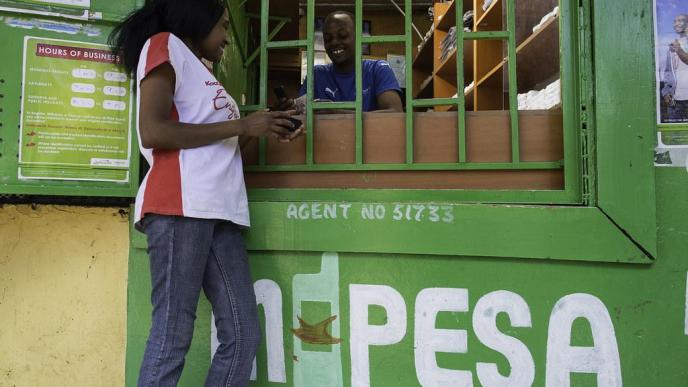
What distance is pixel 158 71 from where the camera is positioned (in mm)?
1458

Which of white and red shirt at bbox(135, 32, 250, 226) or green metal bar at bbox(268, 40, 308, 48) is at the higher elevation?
green metal bar at bbox(268, 40, 308, 48)

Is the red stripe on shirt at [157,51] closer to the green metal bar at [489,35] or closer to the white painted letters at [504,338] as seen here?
the green metal bar at [489,35]

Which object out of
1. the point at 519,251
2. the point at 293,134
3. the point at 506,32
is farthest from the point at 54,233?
the point at 506,32

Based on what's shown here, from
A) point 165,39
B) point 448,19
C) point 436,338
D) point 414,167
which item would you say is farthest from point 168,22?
point 448,19

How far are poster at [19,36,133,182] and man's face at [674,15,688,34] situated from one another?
1.99 m

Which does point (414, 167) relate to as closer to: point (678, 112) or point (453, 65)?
point (678, 112)

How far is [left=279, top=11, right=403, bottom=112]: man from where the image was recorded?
227 centimetres

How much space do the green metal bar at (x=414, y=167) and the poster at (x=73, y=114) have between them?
0.51 meters

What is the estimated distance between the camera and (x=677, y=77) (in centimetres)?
175

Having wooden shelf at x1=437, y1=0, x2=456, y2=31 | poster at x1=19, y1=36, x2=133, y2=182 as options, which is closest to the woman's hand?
poster at x1=19, y1=36, x2=133, y2=182

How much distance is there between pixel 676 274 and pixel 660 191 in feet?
0.94

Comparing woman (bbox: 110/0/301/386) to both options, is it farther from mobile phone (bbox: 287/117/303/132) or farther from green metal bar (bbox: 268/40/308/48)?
green metal bar (bbox: 268/40/308/48)

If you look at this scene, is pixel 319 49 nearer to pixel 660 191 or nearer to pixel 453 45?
pixel 453 45

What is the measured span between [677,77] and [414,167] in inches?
37.9
